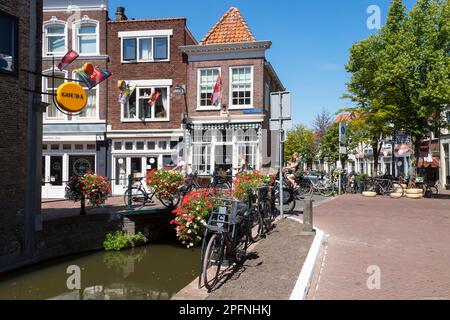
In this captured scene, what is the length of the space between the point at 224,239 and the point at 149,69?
16484 millimetres

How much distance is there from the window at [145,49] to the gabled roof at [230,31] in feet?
6.81

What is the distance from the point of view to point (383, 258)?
23.3ft

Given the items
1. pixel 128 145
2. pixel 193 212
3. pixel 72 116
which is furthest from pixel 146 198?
pixel 72 116

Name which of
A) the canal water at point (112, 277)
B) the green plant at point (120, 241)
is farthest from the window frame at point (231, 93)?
the canal water at point (112, 277)

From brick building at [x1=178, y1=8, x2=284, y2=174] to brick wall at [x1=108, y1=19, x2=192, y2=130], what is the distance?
61 cm

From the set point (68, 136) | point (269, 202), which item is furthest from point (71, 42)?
point (269, 202)

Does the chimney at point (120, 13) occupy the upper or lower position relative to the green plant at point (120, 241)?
upper

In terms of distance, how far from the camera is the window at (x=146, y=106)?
21.1 meters

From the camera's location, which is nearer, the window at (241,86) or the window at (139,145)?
the window at (241,86)

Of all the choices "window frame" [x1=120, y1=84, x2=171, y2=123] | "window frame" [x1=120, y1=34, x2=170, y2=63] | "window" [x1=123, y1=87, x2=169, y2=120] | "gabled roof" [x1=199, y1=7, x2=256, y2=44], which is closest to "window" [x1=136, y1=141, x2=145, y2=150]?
"window frame" [x1=120, y1=84, x2=171, y2=123]

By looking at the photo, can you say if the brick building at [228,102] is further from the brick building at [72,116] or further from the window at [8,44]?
the window at [8,44]

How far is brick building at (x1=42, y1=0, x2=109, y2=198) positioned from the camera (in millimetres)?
21000

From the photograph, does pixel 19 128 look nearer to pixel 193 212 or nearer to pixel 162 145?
pixel 193 212

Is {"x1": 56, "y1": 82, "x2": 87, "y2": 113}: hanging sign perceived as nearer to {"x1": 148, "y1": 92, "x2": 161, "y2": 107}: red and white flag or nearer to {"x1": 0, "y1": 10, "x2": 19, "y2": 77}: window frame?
{"x1": 0, "y1": 10, "x2": 19, "y2": 77}: window frame
